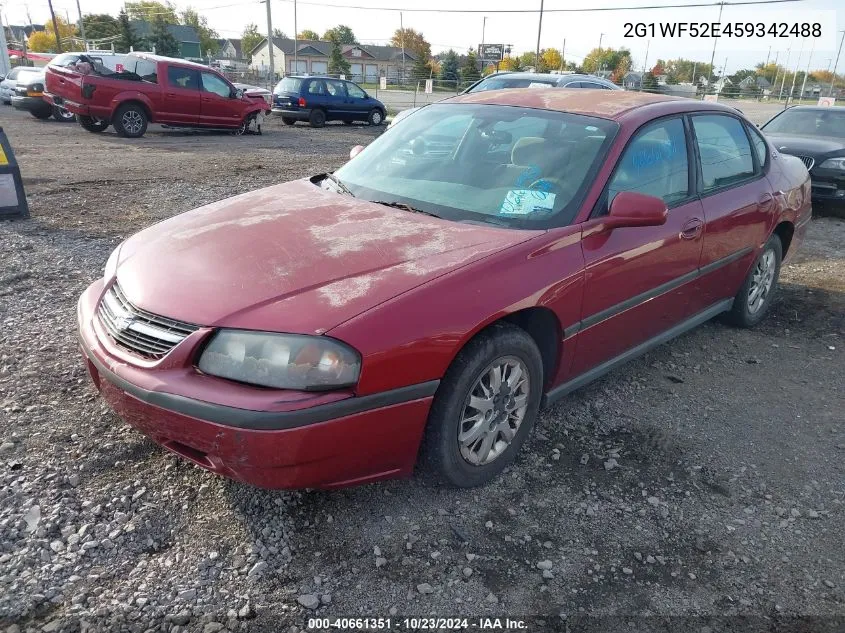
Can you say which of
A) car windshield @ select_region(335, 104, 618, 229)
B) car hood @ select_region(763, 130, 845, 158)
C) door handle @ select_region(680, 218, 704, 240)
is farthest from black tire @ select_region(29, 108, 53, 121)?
door handle @ select_region(680, 218, 704, 240)

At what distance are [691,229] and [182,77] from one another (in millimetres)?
14006

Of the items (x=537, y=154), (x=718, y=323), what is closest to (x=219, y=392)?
(x=537, y=154)

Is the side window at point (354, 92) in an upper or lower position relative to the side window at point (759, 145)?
lower

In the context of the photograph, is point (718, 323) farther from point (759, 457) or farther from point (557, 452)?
point (557, 452)

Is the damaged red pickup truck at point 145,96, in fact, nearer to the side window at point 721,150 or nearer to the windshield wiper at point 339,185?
the windshield wiper at point 339,185

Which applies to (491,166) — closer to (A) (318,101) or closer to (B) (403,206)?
(B) (403,206)

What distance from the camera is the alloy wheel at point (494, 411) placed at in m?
2.76

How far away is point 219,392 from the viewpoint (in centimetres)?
227

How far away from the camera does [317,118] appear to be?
19.4 metres

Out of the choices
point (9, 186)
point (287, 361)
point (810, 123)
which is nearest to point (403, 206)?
point (287, 361)

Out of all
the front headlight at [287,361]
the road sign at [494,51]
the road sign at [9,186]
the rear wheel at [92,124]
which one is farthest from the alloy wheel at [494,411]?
the road sign at [494,51]

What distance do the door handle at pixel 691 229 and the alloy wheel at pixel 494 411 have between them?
140cm

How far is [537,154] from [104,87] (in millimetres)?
13300

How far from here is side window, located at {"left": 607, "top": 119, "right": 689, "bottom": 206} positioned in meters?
3.34
